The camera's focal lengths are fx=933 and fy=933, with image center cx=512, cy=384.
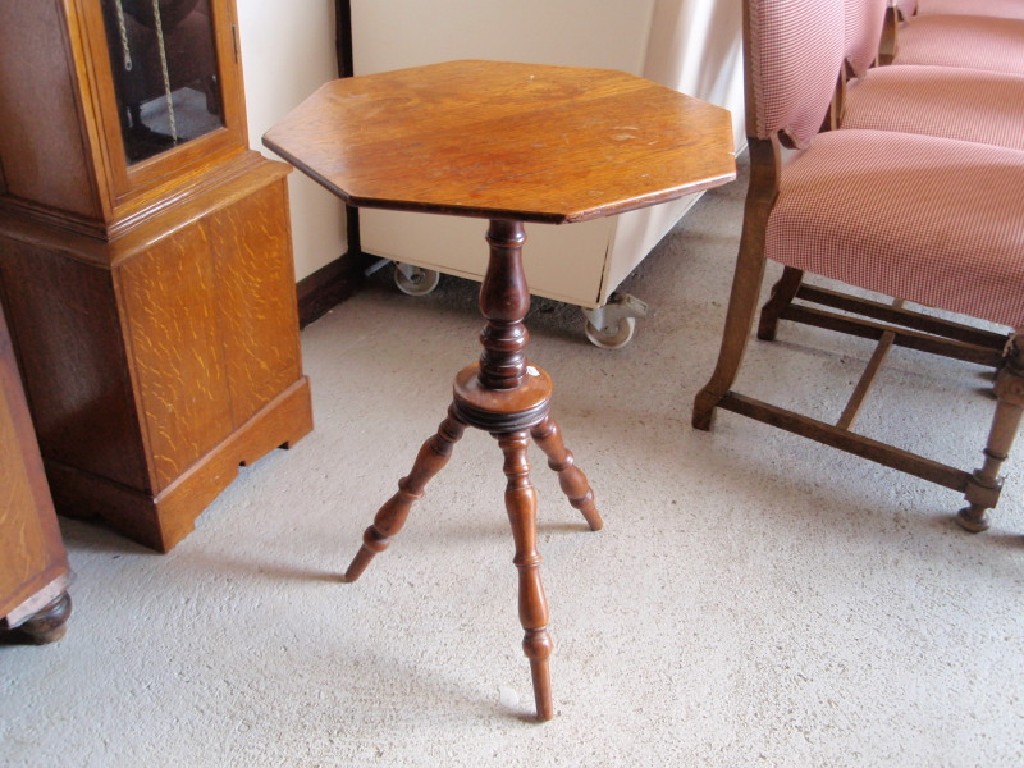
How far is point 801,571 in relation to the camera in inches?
61.9

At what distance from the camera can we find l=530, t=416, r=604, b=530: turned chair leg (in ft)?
4.51

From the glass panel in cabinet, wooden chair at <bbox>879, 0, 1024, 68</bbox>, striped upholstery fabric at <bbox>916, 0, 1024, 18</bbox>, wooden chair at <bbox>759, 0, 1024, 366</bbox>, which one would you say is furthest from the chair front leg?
striped upholstery fabric at <bbox>916, 0, 1024, 18</bbox>

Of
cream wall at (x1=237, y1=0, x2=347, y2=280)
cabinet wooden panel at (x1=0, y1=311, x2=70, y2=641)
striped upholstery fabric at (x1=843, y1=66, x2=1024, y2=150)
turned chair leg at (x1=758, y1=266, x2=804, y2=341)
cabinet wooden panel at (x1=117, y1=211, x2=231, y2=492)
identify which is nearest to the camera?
cabinet wooden panel at (x1=0, y1=311, x2=70, y2=641)

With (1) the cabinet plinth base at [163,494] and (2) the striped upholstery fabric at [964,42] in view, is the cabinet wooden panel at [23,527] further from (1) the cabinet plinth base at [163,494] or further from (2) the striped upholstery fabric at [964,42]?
(2) the striped upholstery fabric at [964,42]

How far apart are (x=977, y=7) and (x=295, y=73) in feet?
6.80

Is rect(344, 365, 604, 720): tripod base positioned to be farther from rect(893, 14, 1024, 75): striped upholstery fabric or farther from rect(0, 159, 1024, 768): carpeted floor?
rect(893, 14, 1024, 75): striped upholstery fabric

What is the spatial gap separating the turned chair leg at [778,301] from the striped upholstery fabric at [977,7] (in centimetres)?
124

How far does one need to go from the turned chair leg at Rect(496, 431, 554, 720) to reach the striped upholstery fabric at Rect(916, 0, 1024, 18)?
231 cm

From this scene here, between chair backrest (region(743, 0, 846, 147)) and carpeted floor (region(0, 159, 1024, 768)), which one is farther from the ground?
chair backrest (region(743, 0, 846, 147))

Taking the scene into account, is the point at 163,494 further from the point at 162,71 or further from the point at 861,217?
the point at 861,217

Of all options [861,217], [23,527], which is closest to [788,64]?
[861,217]

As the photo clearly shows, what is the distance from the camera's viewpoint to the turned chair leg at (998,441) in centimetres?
154

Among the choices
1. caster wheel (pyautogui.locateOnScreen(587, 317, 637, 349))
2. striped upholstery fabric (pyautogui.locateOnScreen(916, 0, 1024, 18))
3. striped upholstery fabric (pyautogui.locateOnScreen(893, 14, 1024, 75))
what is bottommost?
caster wheel (pyautogui.locateOnScreen(587, 317, 637, 349))

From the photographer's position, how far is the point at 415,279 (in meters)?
2.30
